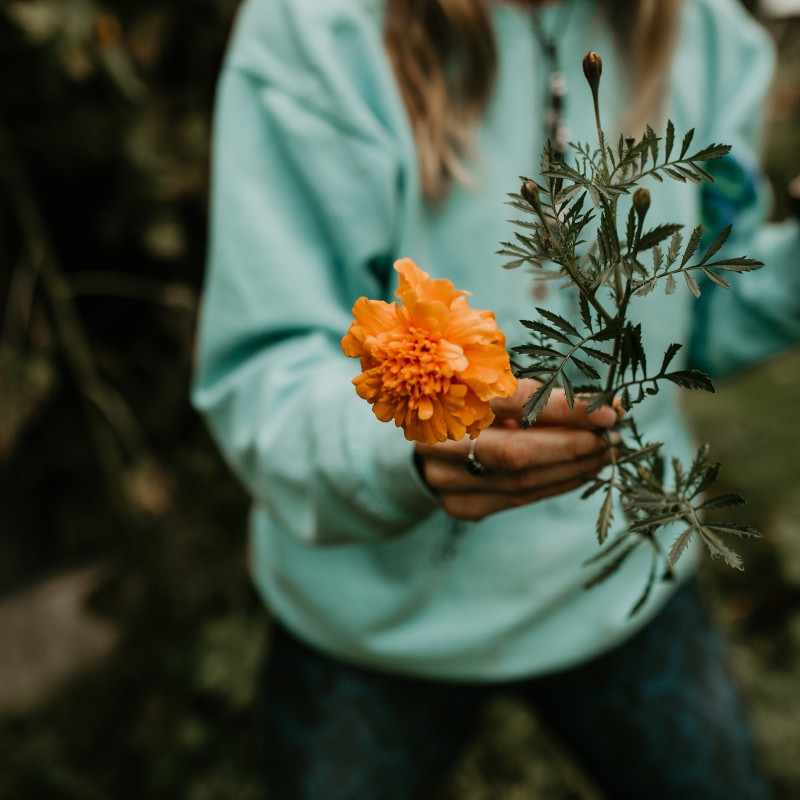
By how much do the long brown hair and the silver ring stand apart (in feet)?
1.68

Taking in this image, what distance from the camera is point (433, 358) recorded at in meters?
0.52

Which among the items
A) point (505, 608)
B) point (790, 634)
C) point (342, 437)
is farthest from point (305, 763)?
point (790, 634)

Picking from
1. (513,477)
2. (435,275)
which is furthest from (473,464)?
(435,275)

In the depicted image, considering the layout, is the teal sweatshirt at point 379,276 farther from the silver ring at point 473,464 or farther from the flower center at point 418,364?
the flower center at point 418,364

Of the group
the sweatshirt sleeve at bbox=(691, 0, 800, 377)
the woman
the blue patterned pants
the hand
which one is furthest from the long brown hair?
the blue patterned pants

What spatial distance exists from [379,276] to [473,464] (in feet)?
1.81

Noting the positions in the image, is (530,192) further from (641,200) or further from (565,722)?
(565,722)

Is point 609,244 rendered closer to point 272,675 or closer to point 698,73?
point 698,73

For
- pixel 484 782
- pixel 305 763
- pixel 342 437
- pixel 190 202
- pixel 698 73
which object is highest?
pixel 698 73

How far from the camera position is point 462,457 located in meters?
0.71

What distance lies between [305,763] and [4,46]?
5.20 feet

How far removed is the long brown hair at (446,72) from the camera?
3.56ft

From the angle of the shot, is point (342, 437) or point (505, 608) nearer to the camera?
point (342, 437)

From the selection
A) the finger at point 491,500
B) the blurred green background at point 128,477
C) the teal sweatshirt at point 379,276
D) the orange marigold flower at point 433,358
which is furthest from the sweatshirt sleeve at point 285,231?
the blurred green background at point 128,477
